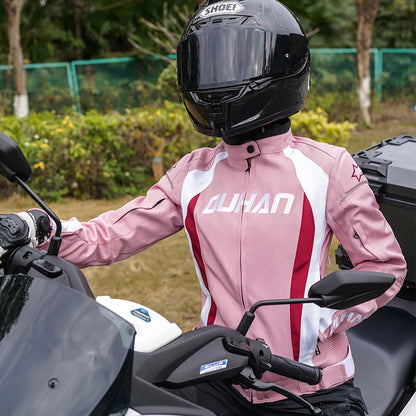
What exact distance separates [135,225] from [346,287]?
0.87 meters

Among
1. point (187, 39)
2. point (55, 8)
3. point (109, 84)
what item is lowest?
point (109, 84)

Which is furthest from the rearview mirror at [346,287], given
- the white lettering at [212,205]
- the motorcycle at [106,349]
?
the white lettering at [212,205]

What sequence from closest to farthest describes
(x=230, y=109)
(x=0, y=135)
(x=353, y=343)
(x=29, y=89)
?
(x=0, y=135)
(x=230, y=109)
(x=353, y=343)
(x=29, y=89)

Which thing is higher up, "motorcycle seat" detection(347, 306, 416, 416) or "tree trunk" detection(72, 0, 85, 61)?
"motorcycle seat" detection(347, 306, 416, 416)

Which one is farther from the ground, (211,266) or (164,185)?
(164,185)

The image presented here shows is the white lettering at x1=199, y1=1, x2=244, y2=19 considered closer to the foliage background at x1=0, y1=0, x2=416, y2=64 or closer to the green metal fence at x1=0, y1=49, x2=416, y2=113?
the green metal fence at x1=0, y1=49, x2=416, y2=113

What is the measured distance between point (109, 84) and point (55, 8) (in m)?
5.39

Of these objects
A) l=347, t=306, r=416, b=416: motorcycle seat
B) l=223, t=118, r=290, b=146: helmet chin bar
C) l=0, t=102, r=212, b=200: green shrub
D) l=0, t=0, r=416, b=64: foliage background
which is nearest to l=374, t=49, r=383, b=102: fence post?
l=0, t=0, r=416, b=64: foliage background

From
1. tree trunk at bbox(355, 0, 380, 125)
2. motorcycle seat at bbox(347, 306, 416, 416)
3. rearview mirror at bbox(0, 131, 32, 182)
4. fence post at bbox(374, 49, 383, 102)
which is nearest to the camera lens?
rearview mirror at bbox(0, 131, 32, 182)

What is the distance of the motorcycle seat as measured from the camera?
1.97 m

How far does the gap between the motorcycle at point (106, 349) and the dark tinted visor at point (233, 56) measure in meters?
0.61

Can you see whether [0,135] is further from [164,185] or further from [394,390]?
[394,390]

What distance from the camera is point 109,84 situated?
46.3ft

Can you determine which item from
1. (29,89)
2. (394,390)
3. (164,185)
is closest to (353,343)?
(394,390)
